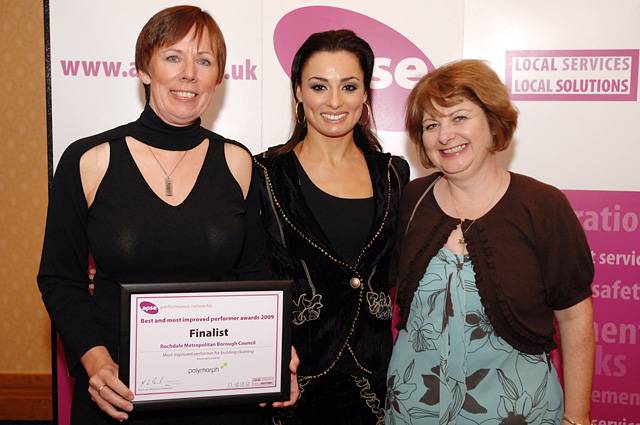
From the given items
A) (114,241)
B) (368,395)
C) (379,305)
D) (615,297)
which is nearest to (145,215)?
(114,241)

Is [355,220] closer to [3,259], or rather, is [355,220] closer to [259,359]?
[259,359]

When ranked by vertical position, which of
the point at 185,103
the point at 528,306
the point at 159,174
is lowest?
the point at 528,306

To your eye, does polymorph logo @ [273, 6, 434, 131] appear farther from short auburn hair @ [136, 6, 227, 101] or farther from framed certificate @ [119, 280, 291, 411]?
framed certificate @ [119, 280, 291, 411]

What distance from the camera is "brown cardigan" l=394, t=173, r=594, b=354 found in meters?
2.02

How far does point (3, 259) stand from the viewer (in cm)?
442

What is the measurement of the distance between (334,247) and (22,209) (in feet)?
10.1

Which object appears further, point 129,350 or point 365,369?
point 365,369

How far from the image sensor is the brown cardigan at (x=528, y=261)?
2.02 meters

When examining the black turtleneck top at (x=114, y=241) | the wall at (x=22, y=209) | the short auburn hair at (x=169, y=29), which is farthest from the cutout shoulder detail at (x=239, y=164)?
the wall at (x=22, y=209)

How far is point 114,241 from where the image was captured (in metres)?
1.91

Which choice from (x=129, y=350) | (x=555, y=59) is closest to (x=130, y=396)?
(x=129, y=350)

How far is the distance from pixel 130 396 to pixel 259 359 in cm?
41

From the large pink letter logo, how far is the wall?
9.95 feet

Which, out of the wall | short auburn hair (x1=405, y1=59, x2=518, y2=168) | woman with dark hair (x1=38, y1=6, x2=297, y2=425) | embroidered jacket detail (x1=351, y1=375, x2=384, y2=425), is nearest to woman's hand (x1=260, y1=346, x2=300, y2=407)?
woman with dark hair (x1=38, y1=6, x2=297, y2=425)
